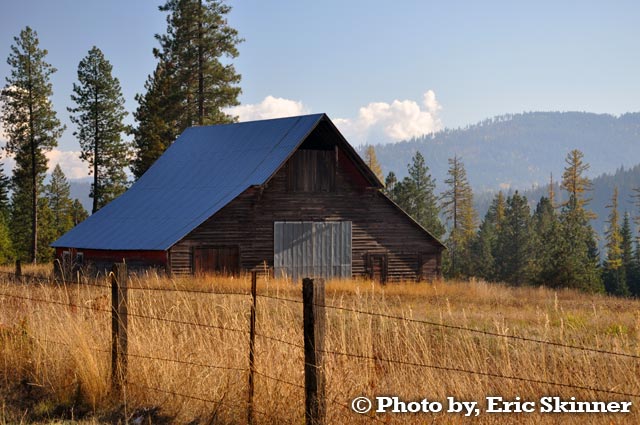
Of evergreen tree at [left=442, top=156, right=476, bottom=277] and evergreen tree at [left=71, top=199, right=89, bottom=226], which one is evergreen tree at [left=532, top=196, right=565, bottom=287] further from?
evergreen tree at [left=71, top=199, right=89, bottom=226]

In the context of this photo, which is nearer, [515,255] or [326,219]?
[326,219]

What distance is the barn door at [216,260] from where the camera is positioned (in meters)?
35.2

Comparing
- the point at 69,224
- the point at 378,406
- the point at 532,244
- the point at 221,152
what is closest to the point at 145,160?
the point at 221,152

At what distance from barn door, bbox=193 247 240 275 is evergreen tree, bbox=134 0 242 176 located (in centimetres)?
2461

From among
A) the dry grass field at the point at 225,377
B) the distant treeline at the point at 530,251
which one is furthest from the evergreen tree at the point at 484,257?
the dry grass field at the point at 225,377

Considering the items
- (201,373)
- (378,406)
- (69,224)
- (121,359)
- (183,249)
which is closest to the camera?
(378,406)

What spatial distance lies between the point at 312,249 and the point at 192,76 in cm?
2694

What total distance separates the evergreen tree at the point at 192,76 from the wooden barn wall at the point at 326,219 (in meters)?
23.1

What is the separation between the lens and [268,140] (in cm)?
3862

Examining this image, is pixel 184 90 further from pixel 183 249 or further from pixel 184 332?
pixel 184 332

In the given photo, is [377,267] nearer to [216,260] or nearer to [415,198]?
[216,260]

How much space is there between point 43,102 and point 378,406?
2165 inches

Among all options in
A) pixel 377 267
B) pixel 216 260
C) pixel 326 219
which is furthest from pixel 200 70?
pixel 216 260

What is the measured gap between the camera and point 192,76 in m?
60.6
